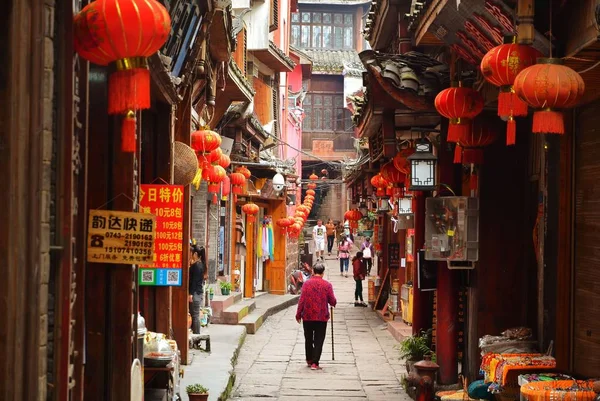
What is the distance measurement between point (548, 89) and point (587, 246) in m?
3.12

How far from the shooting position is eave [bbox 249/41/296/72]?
33438mm

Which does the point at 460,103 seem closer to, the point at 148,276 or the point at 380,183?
the point at 148,276

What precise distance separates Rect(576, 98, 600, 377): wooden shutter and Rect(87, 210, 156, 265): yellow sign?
4377mm

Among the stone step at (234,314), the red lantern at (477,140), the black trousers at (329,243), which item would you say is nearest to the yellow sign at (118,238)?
the red lantern at (477,140)

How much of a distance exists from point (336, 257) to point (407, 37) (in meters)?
40.8

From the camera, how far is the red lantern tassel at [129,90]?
20.4 ft

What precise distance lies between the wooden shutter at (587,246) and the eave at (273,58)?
23411 millimetres

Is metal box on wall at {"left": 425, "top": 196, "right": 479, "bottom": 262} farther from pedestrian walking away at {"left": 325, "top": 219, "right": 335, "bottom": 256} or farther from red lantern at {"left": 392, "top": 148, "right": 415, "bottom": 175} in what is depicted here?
pedestrian walking away at {"left": 325, "top": 219, "right": 335, "bottom": 256}

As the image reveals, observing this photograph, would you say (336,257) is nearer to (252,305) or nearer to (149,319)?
(252,305)

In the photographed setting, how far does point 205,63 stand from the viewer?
15711mm

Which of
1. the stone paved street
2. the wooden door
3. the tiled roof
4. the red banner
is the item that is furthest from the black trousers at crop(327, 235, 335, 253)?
the wooden door

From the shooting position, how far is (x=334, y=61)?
194ft

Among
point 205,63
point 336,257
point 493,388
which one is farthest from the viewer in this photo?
point 336,257

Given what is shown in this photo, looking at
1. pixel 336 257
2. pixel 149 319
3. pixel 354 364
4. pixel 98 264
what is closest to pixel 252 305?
pixel 354 364
